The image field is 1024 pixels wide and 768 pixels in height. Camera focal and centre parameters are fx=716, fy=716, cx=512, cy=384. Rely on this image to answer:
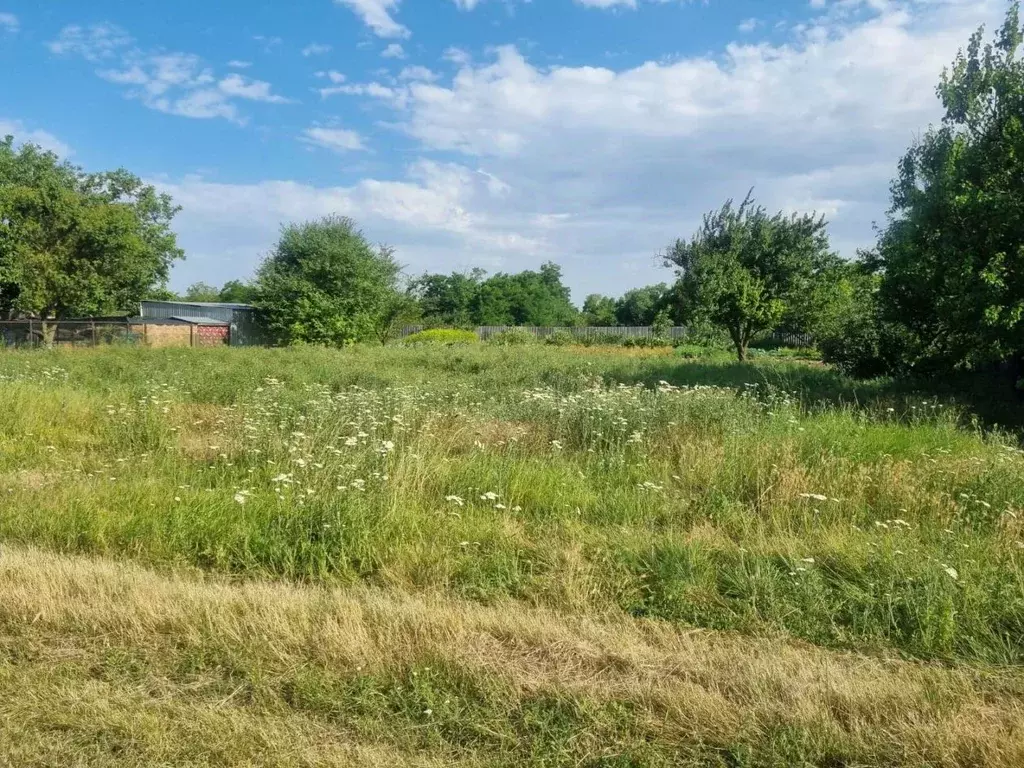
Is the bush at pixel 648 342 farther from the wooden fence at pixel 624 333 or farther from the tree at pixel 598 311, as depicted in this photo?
the tree at pixel 598 311

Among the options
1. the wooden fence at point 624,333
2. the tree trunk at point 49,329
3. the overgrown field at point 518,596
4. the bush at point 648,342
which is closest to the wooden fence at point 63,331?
the tree trunk at point 49,329

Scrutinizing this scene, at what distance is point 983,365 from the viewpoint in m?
14.0

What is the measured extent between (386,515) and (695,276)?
1021 inches

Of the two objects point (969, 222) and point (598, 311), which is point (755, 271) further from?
point (598, 311)

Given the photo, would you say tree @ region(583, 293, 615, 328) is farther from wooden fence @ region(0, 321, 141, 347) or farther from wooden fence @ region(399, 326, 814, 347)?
wooden fence @ region(0, 321, 141, 347)

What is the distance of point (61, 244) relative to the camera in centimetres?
3953

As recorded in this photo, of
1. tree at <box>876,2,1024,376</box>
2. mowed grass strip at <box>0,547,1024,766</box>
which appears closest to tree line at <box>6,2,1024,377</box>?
tree at <box>876,2,1024,376</box>

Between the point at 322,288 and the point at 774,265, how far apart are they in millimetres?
24325

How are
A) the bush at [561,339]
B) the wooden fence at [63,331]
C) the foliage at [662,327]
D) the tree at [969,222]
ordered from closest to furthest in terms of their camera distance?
the tree at [969,222] → the wooden fence at [63,331] → the bush at [561,339] → the foliage at [662,327]

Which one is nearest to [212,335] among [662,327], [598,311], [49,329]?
[49,329]

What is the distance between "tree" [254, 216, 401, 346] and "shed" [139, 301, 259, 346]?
4.77 ft

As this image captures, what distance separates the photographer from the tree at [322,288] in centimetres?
3866

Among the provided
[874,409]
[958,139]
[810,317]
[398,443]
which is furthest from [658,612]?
[810,317]

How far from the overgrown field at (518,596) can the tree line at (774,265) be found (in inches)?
160
